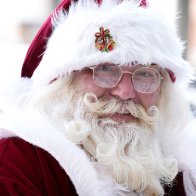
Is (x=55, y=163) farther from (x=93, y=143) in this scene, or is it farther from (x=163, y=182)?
(x=163, y=182)

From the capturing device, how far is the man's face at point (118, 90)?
5.69 ft

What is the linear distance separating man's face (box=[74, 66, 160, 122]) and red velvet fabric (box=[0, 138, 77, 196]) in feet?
1.11

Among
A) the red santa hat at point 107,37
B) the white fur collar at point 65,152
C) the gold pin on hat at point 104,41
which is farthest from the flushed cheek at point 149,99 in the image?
the white fur collar at point 65,152

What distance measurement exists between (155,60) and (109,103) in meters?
0.24

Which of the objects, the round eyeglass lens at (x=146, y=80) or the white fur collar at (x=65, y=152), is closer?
the white fur collar at (x=65, y=152)

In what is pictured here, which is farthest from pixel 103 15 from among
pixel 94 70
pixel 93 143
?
pixel 93 143

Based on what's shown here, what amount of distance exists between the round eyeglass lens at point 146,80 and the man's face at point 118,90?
0.05ft

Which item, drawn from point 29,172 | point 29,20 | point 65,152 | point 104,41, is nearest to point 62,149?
point 65,152

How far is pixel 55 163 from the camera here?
1.55 m

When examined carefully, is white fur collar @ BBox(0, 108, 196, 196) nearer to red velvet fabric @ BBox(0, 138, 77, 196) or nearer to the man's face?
red velvet fabric @ BBox(0, 138, 77, 196)

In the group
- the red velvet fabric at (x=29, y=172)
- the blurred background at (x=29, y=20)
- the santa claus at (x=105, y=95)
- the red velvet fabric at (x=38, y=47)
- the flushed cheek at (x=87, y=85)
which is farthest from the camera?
the blurred background at (x=29, y=20)

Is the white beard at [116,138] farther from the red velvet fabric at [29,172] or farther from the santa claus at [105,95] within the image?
the red velvet fabric at [29,172]

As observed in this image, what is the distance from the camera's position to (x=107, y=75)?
173 cm

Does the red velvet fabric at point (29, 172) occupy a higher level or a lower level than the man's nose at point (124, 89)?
lower
